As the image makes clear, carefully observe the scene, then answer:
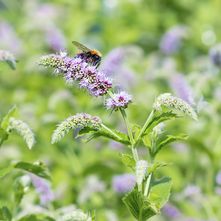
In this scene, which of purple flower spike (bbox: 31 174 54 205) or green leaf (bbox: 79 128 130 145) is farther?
purple flower spike (bbox: 31 174 54 205)

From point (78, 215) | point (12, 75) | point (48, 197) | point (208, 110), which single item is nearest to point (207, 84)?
point (208, 110)

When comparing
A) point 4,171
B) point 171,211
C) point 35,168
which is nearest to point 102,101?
point 35,168

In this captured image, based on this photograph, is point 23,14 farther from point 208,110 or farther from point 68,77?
point 68,77

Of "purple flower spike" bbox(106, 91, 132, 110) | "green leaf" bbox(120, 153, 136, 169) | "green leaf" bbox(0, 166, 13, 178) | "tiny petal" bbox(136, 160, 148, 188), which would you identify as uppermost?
"purple flower spike" bbox(106, 91, 132, 110)

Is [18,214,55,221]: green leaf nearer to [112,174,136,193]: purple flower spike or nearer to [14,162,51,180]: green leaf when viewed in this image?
[14,162,51,180]: green leaf

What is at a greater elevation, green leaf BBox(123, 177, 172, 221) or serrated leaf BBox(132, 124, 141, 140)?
serrated leaf BBox(132, 124, 141, 140)

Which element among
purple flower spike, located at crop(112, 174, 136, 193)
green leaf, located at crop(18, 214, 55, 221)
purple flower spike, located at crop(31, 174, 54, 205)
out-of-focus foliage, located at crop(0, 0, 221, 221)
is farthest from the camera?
out-of-focus foliage, located at crop(0, 0, 221, 221)

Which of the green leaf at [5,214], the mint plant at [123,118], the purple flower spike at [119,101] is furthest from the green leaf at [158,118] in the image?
the green leaf at [5,214]

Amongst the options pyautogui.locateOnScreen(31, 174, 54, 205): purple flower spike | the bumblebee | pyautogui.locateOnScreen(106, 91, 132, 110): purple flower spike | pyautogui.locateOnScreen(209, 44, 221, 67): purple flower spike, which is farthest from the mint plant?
pyautogui.locateOnScreen(209, 44, 221, 67): purple flower spike
